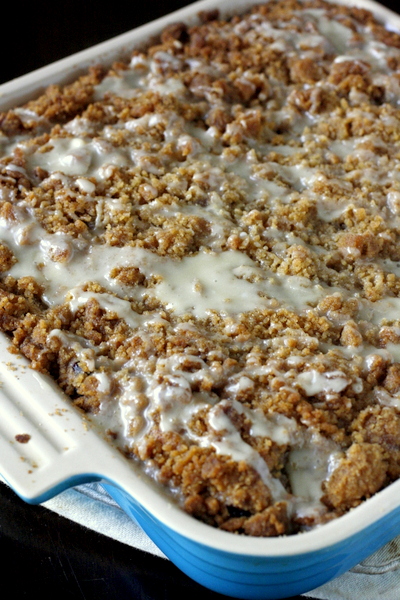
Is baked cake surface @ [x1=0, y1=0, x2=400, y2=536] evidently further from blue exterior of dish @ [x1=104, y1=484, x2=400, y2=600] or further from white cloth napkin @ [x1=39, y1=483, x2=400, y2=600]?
white cloth napkin @ [x1=39, y1=483, x2=400, y2=600]

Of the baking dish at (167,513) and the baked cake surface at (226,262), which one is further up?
the baked cake surface at (226,262)

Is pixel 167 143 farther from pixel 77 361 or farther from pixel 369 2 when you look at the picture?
pixel 369 2

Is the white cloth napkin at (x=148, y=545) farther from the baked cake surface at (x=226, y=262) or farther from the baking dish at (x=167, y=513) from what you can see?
the baked cake surface at (x=226, y=262)

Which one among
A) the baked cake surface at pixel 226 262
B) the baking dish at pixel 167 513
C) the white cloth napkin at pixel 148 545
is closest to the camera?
the baking dish at pixel 167 513

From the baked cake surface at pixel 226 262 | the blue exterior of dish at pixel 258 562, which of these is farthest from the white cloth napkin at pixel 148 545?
the baked cake surface at pixel 226 262

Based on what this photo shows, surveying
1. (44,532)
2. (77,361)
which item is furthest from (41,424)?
(44,532)

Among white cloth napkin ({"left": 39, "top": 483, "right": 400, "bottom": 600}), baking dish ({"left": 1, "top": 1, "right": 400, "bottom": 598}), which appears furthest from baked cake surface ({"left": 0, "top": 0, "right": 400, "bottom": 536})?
white cloth napkin ({"left": 39, "top": 483, "right": 400, "bottom": 600})
